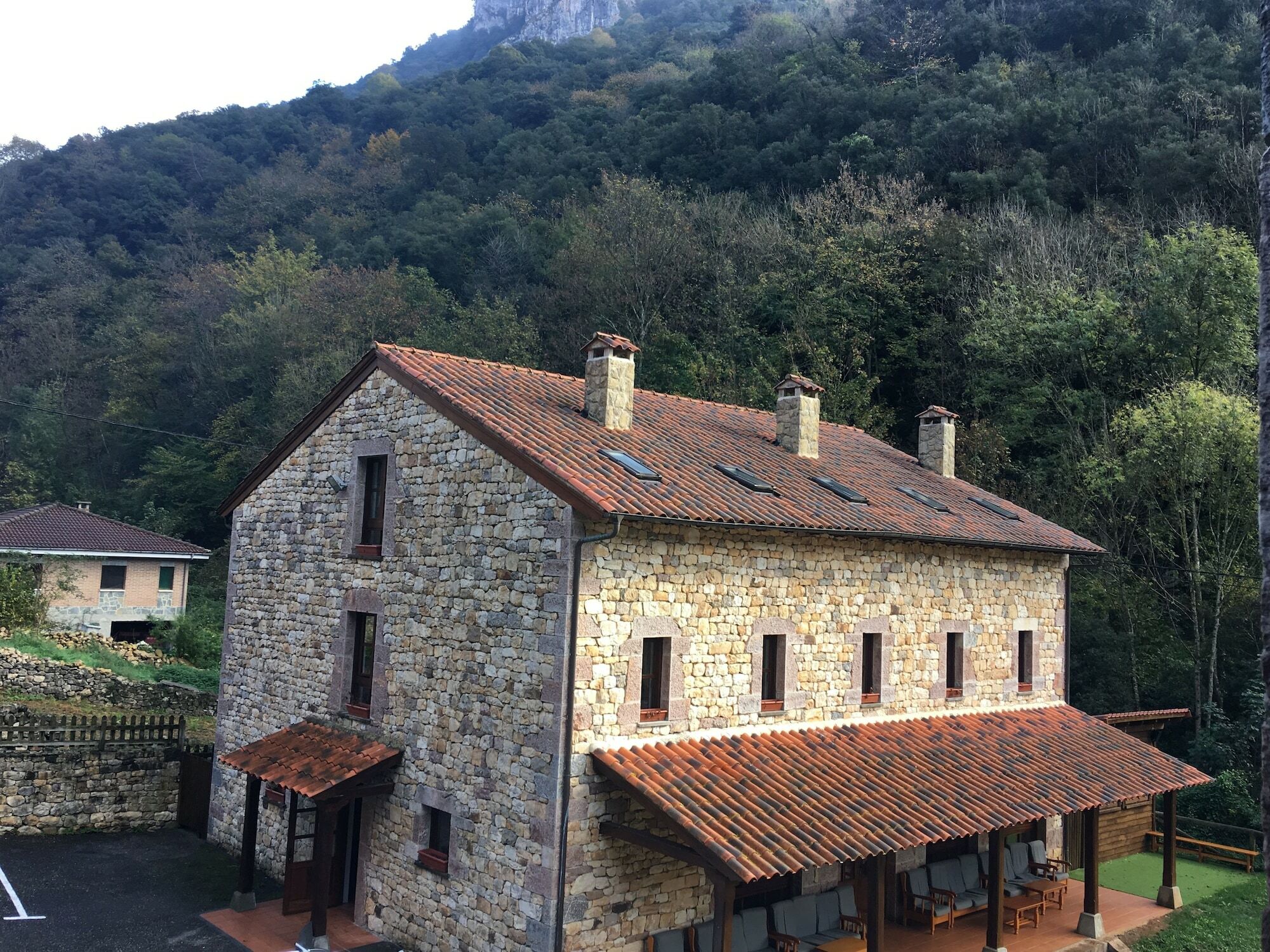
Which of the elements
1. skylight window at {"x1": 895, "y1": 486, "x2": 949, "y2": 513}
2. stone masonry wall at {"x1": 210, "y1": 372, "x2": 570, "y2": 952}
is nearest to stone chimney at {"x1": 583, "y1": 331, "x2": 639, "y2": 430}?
stone masonry wall at {"x1": 210, "y1": 372, "x2": 570, "y2": 952}

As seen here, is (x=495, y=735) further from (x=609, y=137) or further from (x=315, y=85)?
(x=315, y=85)

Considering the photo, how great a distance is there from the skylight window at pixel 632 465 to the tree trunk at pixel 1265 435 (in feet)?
31.0

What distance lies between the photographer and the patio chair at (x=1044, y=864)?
15680 millimetres

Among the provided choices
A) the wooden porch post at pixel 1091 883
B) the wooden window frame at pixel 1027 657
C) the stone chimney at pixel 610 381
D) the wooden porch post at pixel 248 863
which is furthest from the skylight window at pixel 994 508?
the wooden porch post at pixel 248 863

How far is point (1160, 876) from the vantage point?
17266mm

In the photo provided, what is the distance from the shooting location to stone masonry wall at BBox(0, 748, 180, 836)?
16.1 m

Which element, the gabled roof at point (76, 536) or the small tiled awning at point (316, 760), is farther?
the gabled roof at point (76, 536)

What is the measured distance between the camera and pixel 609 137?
5094 centimetres

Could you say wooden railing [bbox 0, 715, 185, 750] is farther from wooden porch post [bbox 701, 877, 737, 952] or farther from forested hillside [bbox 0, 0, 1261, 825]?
forested hillside [bbox 0, 0, 1261, 825]

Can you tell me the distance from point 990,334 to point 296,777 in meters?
24.1

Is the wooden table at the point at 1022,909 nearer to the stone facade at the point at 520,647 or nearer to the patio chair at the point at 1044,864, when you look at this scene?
the patio chair at the point at 1044,864

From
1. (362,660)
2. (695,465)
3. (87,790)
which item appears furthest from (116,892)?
(695,465)

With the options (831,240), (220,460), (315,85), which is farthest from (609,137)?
(315,85)

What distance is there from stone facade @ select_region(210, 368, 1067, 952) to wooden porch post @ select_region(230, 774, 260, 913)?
142cm
